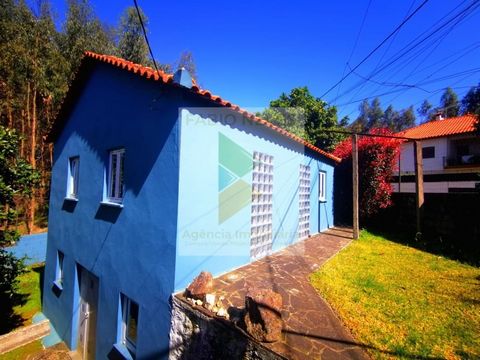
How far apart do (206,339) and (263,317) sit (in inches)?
47.0

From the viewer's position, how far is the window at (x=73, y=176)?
850 centimetres

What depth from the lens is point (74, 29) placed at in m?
16.1

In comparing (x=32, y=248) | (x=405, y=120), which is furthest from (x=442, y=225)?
(x=405, y=120)

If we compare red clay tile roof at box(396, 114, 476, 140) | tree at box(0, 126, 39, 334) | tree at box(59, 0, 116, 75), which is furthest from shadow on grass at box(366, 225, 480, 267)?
tree at box(59, 0, 116, 75)

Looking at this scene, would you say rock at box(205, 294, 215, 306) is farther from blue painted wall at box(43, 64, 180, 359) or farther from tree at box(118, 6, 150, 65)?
tree at box(118, 6, 150, 65)

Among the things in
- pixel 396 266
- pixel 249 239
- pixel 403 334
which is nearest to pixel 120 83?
pixel 249 239

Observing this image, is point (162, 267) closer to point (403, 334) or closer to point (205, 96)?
point (205, 96)

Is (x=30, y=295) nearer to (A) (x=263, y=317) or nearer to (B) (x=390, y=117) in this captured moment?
(A) (x=263, y=317)

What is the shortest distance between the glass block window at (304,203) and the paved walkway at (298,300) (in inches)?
50.3

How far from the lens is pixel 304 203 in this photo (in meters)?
9.39

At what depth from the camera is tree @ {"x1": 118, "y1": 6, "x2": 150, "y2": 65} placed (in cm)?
1742

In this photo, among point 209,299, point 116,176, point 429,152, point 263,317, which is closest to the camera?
point 263,317

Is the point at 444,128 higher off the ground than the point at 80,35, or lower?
lower

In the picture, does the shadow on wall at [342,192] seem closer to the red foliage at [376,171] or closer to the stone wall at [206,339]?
the red foliage at [376,171]
